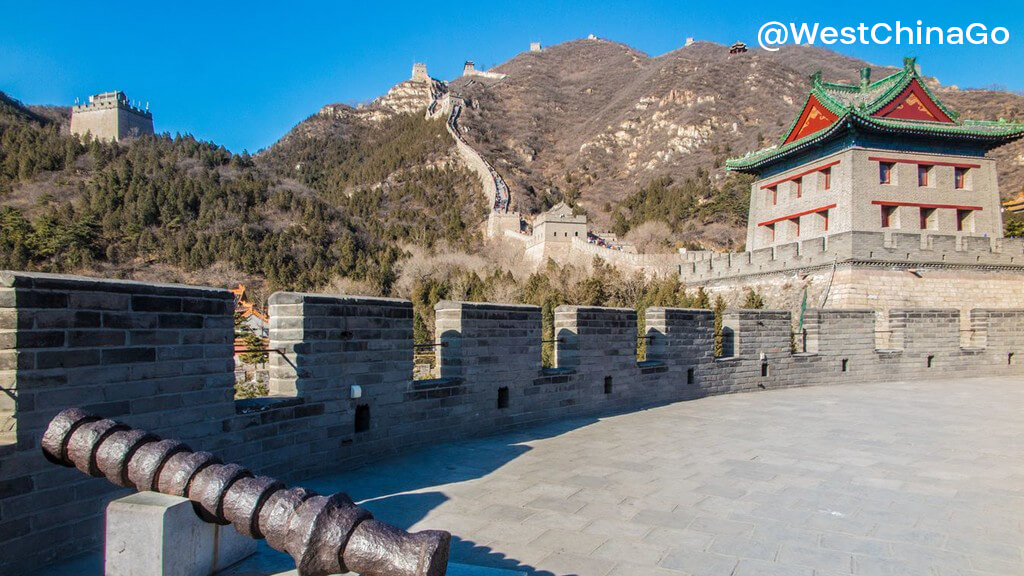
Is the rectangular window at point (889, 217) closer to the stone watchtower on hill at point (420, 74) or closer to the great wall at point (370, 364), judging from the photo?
the great wall at point (370, 364)

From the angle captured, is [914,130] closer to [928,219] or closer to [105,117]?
[928,219]

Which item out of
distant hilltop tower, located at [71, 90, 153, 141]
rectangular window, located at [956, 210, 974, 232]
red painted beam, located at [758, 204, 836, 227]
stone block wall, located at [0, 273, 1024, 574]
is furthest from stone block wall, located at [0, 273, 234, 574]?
distant hilltop tower, located at [71, 90, 153, 141]

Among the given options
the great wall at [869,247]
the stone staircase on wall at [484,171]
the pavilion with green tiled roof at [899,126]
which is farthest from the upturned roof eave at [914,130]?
the stone staircase on wall at [484,171]

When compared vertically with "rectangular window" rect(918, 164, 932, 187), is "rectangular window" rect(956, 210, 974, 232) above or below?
below

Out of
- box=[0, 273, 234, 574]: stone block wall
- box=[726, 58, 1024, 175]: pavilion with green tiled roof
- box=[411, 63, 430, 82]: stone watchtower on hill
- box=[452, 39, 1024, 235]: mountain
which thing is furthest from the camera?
box=[411, 63, 430, 82]: stone watchtower on hill

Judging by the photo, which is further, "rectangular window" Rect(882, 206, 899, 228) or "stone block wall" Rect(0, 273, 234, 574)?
"rectangular window" Rect(882, 206, 899, 228)

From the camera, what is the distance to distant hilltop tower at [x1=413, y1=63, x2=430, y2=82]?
113125 millimetres

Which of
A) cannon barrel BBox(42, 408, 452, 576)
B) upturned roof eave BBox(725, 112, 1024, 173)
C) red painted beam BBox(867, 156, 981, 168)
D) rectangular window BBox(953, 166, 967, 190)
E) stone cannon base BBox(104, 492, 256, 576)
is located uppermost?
upturned roof eave BBox(725, 112, 1024, 173)

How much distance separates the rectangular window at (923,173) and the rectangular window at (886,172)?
4.25 feet

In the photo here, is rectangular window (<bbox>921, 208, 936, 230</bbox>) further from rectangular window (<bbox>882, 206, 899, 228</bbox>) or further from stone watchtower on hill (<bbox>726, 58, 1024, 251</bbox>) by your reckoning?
rectangular window (<bbox>882, 206, 899, 228</bbox>)

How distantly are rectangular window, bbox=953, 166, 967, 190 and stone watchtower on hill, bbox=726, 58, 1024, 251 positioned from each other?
0.04 meters

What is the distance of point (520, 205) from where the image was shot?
66312 millimetres

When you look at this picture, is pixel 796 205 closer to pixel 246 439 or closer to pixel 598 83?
pixel 246 439

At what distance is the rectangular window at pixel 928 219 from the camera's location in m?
23.8
